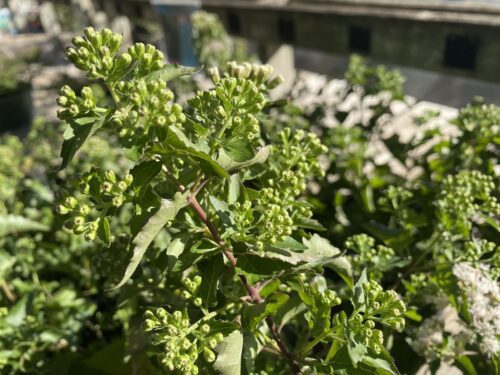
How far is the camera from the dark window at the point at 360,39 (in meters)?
2.41

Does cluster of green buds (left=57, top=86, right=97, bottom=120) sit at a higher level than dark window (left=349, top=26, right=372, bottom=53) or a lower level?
higher

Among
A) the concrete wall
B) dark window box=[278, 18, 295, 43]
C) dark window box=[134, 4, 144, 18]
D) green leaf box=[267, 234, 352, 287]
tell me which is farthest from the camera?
dark window box=[134, 4, 144, 18]

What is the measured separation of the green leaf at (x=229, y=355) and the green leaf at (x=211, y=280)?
2.5 inches

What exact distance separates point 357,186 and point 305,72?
372 cm

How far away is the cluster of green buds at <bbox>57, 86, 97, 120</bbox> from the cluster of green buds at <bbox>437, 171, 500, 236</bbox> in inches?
26.5

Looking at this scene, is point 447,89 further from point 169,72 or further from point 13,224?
point 169,72

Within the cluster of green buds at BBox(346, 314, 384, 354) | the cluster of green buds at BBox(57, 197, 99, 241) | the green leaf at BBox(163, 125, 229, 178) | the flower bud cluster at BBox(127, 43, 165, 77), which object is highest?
the flower bud cluster at BBox(127, 43, 165, 77)

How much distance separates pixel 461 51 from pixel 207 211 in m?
1.77

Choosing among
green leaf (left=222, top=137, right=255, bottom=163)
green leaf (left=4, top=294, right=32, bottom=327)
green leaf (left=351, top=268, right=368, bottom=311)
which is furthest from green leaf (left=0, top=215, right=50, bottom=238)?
green leaf (left=351, top=268, right=368, bottom=311)

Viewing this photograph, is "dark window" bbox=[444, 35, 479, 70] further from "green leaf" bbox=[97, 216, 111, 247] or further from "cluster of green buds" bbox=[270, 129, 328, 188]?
"green leaf" bbox=[97, 216, 111, 247]

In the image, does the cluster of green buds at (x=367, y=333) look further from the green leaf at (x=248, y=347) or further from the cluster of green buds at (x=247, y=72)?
the cluster of green buds at (x=247, y=72)

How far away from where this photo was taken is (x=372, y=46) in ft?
7.87

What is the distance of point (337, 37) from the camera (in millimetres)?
2578

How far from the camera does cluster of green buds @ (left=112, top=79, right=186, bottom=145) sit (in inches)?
21.4
